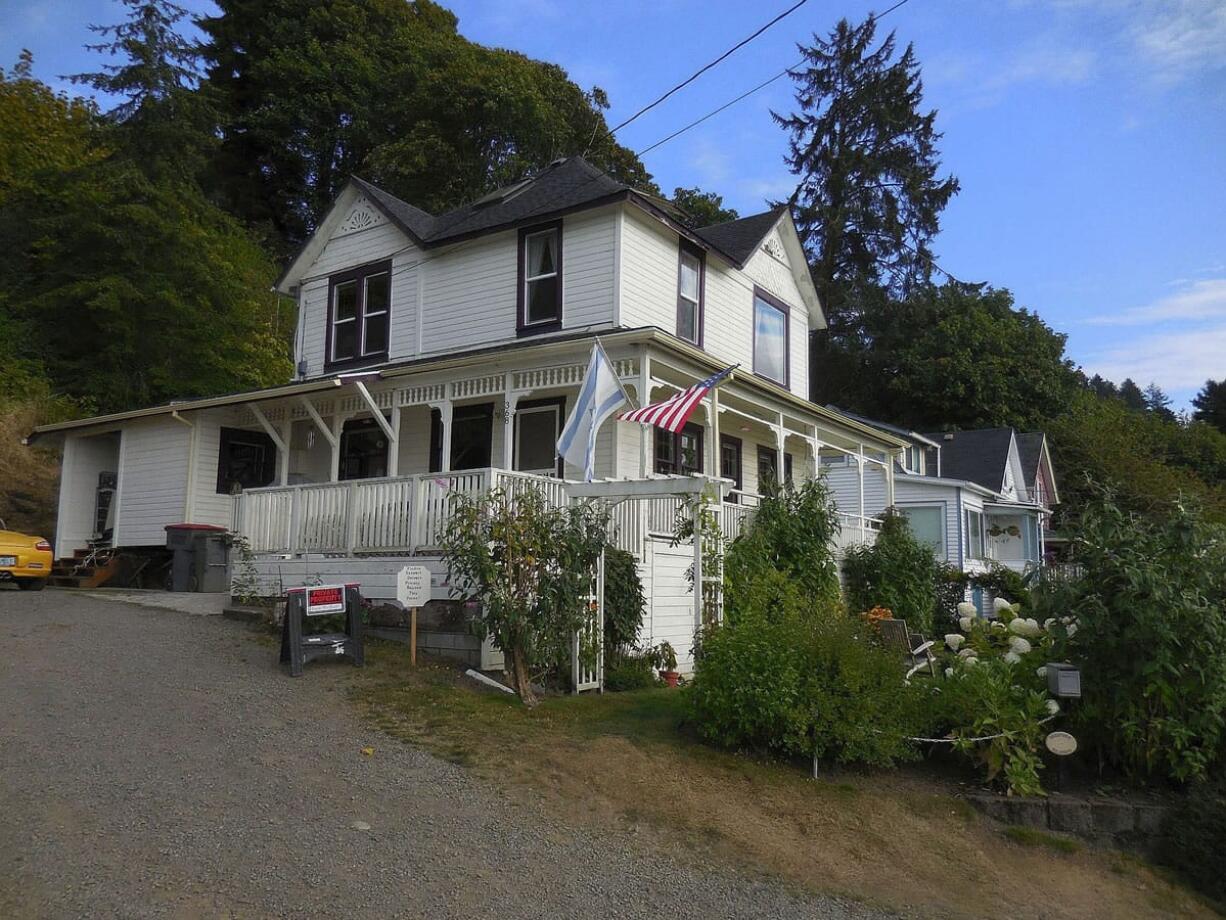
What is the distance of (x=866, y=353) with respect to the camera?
150 ft

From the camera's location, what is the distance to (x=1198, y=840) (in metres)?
6.98

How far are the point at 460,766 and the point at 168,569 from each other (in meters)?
13.5

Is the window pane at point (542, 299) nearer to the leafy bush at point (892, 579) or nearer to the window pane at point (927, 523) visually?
the leafy bush at point (892, 579)

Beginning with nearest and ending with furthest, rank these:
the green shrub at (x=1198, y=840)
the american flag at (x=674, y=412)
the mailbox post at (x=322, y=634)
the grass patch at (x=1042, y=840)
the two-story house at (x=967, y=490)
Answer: the green shrub at (x=1198, y=840), the grass patch at (x=1042, y=840), the mailbox post at (x=322, y=634), the american flag at (x=674, y=412), the two-story house at (x=967, y=490)

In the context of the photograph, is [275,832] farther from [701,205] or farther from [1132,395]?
[1132,395]

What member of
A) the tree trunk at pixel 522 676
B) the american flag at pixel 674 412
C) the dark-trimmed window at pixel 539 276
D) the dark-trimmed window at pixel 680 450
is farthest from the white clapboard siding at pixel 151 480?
the tree trunk at pixel 522 676

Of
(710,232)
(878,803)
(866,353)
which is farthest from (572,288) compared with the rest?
(866,353)

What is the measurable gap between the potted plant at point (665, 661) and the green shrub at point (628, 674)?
0.23 m

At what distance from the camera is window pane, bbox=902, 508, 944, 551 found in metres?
28.6

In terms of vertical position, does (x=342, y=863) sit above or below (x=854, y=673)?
below

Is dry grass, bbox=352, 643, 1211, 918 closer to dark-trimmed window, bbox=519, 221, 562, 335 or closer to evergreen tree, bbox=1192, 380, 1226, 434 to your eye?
dark-trimmed window, bbox=519, 221, 562, 335

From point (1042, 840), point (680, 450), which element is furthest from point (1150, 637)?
point (680, 450)

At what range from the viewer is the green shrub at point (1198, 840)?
22.5 ft

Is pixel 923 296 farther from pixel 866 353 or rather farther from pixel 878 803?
pixel 878 803
